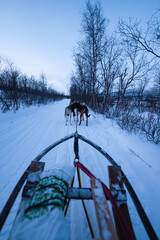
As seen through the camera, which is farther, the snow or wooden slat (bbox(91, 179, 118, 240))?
the snow

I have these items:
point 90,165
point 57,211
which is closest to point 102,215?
point 57,211

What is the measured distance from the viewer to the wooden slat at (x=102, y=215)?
0.50 meters

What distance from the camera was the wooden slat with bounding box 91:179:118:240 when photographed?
1.64 feet

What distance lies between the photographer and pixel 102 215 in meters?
0.60

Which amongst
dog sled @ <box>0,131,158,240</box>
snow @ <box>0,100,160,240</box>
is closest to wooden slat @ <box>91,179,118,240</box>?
dog sled @ <box>0,131,158,240</box>

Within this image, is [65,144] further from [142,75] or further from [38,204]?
[142,75]

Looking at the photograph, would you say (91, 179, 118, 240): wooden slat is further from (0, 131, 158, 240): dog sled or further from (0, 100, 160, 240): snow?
(0, 100, 160, 240): snow

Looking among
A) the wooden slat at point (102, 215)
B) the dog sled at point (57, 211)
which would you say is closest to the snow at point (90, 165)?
the dog sled at point (57, 211)

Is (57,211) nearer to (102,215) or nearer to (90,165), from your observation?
(102,215)

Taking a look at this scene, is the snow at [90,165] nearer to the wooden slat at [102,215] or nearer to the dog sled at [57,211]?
the dog sled at [57,211]

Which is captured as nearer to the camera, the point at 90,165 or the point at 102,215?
the point at 102,215

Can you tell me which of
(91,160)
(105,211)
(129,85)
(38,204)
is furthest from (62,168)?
(129,85)

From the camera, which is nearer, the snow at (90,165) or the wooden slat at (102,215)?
the wooden slat at (102,215)

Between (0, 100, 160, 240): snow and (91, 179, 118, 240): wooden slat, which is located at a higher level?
(91, 179, 118, 240): wooden slat
